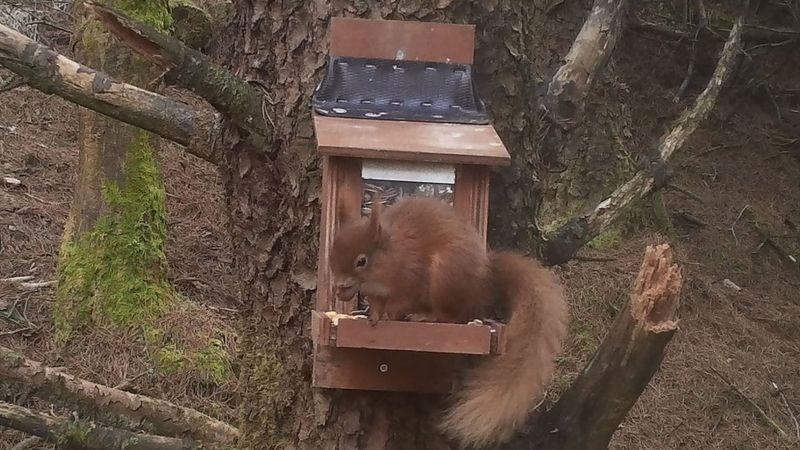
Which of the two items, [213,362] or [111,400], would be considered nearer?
[111,400]

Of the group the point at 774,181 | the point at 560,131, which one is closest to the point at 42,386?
the point at 560,131

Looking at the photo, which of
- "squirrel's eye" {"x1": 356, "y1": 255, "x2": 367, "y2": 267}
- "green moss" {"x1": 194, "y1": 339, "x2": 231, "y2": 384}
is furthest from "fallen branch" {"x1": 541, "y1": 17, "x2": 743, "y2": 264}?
"green moss" {"x1": 194, "y1": 339, "x2": 231, "y2": 384}

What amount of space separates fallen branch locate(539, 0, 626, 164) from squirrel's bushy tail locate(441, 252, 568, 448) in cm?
61

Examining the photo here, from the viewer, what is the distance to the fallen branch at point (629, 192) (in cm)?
233

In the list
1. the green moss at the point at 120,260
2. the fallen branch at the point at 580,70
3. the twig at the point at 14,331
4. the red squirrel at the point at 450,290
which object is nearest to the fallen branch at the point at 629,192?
the fallen branch at the point at 580,70

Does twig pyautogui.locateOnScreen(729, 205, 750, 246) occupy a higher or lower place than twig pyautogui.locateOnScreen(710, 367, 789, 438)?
higher

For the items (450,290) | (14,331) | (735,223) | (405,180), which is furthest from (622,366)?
(735,223)

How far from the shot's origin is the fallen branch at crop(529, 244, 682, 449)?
5.84 ft

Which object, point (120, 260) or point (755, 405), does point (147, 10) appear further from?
point (755, 405)

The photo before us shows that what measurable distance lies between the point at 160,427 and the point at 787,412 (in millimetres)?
3755

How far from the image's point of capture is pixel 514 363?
5.55 ft

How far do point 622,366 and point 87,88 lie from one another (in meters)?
1.02

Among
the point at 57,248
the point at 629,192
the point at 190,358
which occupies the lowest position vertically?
the point at 190,358

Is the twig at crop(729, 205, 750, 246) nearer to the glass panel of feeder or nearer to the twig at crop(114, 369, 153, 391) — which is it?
the twig at crop(114, 369, 153, 391)
